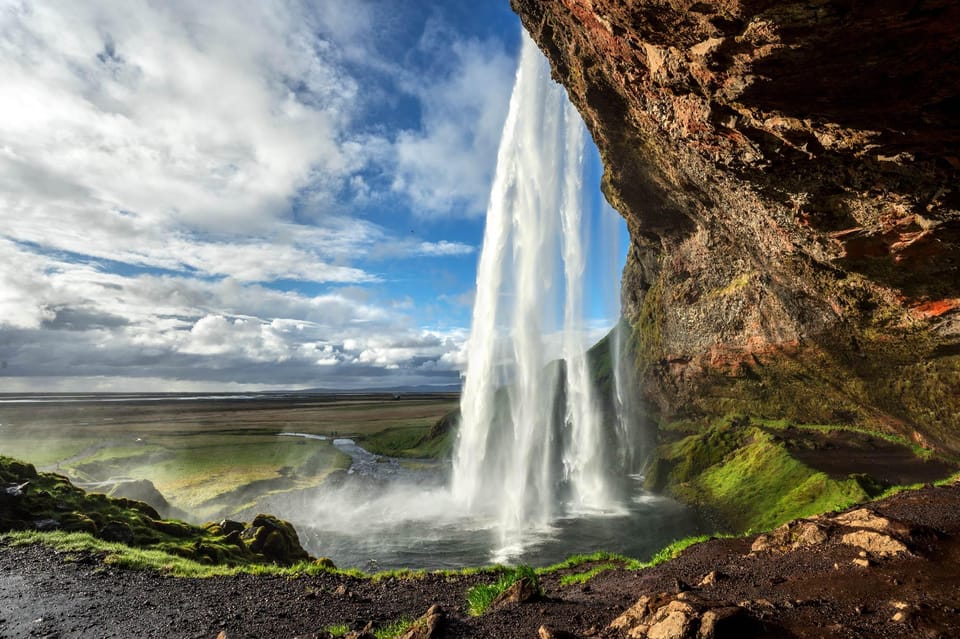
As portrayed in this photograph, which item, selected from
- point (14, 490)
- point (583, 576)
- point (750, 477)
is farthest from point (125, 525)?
point (750, 477)

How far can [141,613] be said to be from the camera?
983 cm

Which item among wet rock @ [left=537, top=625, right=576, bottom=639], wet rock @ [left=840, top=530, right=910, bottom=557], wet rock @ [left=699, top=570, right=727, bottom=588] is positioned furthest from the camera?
wet rock @ [left=699, top=570, right=727, bottom=588]

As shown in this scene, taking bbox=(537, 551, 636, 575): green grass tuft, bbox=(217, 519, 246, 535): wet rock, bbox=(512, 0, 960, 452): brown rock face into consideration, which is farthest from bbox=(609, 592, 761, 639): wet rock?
bbox=(217, 519, 246, 535): wet rock

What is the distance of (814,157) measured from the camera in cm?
998

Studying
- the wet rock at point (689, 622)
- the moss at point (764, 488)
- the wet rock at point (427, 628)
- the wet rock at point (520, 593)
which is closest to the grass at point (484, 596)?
the wet rock at point (520, 593)

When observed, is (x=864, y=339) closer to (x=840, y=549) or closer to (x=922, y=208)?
(x=922, y=208)

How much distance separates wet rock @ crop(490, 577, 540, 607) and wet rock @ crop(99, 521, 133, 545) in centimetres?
1518

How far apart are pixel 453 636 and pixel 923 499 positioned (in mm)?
14051

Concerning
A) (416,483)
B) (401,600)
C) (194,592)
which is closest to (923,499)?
(401,600)

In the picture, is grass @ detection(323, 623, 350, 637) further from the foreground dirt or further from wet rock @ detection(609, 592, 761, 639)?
wet rock @ detection(609, 592, 761, 639)

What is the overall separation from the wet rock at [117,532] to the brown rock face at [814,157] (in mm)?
22497

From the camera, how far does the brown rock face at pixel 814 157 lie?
7141 mm

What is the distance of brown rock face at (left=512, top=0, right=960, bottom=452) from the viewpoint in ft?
23.4

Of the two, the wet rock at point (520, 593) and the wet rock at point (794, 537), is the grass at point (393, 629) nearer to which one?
the wet rock at point (520, 593)
